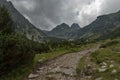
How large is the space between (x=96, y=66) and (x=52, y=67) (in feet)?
21.1

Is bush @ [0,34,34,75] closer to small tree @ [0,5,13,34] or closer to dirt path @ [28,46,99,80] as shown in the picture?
dirt path @ [28,46,99,80]

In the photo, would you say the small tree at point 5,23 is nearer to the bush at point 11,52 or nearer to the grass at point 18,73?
the bush at point 11,52

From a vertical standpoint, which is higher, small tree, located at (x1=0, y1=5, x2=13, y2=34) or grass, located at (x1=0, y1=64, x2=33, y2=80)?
small tree, located at (x1=0, y1=5, x2=13, y2=34)

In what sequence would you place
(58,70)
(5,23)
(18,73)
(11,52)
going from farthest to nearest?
(5,23) < (58,70) < (18,73) < (11,52)

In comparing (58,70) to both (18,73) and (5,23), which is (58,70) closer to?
(18,73)

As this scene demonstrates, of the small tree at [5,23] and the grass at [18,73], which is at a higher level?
the small tree at [5,23]

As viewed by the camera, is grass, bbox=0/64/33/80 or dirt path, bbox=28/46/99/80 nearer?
dirt path, bbox=28/46/99/80

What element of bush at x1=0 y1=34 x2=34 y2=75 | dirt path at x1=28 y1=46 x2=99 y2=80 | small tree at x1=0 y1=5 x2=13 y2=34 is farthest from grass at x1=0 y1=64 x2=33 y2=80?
small tree at x1=0 y1=5 x2=13 y2=34

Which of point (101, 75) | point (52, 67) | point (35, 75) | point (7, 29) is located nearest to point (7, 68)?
point (35, 75)

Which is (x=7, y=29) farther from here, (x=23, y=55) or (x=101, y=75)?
(x=101, y=75)

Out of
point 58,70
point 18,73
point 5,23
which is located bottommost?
point 18,73

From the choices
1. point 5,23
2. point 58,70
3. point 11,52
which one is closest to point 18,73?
point 11,52

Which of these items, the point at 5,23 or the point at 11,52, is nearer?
the point at 11,52

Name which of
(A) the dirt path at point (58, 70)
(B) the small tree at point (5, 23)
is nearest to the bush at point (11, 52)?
(A) the dirt path at point (58, 70)
